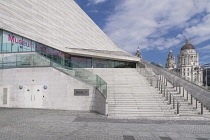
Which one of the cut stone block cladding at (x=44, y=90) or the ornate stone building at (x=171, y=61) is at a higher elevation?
the ornate stone building at (x=171, y=61)

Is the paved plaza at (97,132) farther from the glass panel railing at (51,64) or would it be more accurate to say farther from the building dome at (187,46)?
the building dome at (187,46)

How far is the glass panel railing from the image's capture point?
1430cm

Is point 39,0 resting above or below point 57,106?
above

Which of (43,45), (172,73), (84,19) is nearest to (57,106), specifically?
(43,45)

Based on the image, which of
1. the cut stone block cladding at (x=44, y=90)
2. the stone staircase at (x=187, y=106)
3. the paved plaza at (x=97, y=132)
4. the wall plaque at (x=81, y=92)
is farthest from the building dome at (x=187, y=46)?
the paved plaza at (x=97, y=132)

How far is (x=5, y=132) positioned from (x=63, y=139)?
2.89 m

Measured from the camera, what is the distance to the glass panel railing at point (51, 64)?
1430 centimetres

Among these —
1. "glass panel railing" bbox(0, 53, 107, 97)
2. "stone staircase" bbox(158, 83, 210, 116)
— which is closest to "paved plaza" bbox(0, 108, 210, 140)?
"stone staircase" bbox(158, 83, 210, 116)

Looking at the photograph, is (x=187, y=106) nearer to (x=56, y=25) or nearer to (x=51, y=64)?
(x=51, y=64)

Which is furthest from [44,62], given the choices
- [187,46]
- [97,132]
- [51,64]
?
[187,46]

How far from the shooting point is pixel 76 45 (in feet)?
102

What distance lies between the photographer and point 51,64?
14.9 meters

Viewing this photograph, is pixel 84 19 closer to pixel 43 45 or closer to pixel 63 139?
pixel 43 45

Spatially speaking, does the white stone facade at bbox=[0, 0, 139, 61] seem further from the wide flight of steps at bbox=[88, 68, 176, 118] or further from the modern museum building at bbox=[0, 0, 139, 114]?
the wide flight of steps at bbox=[88, 68, 176, 118]
